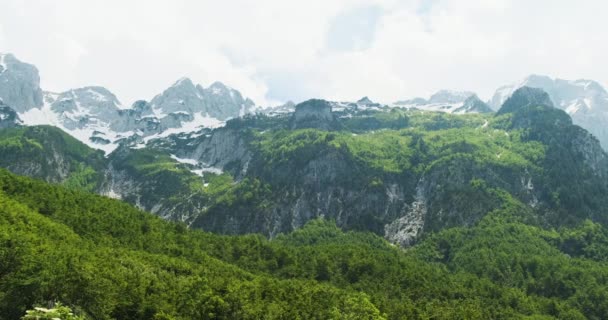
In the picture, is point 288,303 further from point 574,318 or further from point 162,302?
point 574,318

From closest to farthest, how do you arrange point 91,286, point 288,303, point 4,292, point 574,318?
point 4,292, point 91,286, point 288,303, point 574,318

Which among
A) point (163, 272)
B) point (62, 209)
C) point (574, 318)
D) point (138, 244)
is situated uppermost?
point (62, 209)

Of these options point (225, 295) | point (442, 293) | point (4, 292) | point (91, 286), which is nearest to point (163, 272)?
point (225, 295)

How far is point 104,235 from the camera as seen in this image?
605 ft

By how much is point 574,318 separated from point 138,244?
539ft

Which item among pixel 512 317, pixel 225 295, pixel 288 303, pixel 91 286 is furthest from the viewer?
pixel 512 317

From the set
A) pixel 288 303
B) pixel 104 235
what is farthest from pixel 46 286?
pixel 104 235

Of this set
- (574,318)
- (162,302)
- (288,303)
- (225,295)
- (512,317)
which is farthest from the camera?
(574,318)

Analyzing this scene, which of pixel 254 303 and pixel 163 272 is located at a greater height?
pixel 163 272

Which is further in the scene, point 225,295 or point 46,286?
point 225,295

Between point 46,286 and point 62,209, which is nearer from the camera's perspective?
point 46,286

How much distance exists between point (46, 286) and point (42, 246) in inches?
830

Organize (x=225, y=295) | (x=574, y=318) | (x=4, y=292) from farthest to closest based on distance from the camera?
(x=574, y=318), (x=225, y=295), (x=4, y=292)

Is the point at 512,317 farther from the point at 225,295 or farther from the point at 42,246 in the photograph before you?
the point at 42,246
